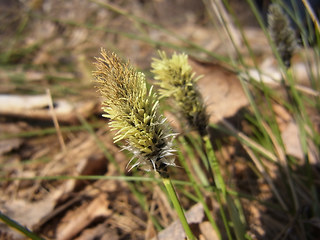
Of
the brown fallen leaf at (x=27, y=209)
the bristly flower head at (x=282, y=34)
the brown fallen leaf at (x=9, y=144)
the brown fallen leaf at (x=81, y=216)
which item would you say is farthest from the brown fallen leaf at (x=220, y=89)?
the brown fallen leaf at (x=9, y=144)

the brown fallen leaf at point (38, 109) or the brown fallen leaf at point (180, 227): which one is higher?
the brown fallen leaf at point (38, 109)

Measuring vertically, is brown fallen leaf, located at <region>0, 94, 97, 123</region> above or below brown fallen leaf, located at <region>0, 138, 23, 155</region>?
above

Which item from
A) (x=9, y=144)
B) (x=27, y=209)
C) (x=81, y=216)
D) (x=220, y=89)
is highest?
(x=9, y=144)

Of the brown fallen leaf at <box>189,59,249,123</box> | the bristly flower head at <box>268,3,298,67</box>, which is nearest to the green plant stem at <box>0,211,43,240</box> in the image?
the brown fallen leaf at <box>189,59,249,123</box>

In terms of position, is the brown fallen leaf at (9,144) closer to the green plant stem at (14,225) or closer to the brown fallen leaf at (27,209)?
the brown fallen leaf at (27,209)

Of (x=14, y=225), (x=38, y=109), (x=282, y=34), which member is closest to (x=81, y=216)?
(x=14, y=225)

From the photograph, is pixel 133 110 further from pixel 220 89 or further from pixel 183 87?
pixel 220 89

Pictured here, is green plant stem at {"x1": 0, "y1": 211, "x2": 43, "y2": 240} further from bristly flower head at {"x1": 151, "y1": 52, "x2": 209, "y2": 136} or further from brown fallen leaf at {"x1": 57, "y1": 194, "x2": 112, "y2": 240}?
brown fallen leaf at {"x1": 57, "y1": 194, "x2": 112, "y2": 240}
